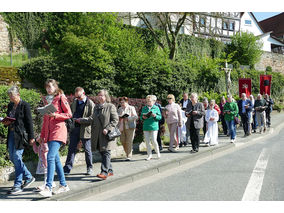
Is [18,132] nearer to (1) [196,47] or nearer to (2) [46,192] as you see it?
(2) [46,192]

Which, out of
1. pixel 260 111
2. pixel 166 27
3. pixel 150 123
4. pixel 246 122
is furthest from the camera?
pixel 166 27

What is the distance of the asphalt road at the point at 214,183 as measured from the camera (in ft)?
15.6

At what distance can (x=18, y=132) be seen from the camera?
5008mm

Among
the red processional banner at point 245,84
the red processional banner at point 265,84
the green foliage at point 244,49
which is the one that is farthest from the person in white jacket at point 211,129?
the green foliage at point 244,49

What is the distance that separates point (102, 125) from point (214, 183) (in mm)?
2652

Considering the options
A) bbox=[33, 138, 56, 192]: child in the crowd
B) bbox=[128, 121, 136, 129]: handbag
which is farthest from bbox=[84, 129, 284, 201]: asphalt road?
bbox=[128, 121, 136, 129]: handbag

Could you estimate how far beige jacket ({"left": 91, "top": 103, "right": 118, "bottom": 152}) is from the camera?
586 cm

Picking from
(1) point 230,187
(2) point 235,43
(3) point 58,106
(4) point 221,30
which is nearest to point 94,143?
(3) point 58,106

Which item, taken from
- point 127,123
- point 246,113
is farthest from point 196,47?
point 127,123

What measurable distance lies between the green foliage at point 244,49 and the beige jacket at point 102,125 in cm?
3058

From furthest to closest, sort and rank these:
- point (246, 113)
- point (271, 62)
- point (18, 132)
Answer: point (271, 62) < point (246, 113) < point (18, 132)

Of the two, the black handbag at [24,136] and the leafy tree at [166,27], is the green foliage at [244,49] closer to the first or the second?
the leafy tree at [166,27]

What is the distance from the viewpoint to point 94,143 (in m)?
5.89

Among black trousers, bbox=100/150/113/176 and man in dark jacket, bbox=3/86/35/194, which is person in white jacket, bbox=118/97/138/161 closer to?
black trousers, bbox=100/150/113/176
